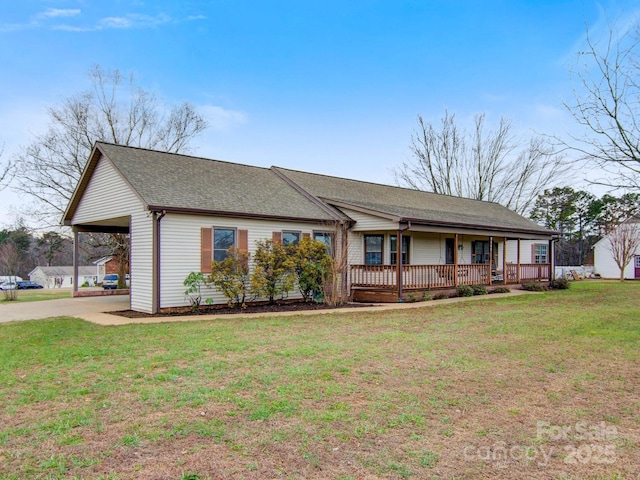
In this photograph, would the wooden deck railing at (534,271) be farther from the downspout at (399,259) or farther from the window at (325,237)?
the window at (325,237)

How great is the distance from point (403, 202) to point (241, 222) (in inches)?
401

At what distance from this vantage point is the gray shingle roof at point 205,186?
12852mm

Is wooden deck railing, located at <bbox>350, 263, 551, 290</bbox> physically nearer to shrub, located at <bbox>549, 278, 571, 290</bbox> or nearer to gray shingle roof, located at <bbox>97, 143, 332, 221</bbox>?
gray shingle roof, located at <bbox>97, 143, 332, 221</bbox>

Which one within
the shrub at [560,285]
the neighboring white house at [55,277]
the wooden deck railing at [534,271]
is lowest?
the neighboring white house at [55,277]

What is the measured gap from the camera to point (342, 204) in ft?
55.7

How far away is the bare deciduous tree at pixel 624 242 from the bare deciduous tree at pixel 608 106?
27329 mm

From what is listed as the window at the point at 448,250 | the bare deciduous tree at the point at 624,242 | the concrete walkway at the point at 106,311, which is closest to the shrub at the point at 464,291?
the concrete walkway at the point at 106,311

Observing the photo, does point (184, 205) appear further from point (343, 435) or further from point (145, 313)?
point (343, 435)

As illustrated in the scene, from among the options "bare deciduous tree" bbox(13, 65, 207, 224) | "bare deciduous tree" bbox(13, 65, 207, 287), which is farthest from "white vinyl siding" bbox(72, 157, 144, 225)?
"bare deciduous tree" bbox(13, 65, 207, 224)

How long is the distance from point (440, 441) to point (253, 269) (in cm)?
1066

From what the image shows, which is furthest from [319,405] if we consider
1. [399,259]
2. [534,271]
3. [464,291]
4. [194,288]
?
[534,271]

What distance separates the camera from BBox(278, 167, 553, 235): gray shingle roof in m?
17.6

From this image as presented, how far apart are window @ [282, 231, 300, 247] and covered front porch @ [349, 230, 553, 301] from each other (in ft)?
8.13

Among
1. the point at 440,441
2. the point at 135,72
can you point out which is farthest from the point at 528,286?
the point at 135,72
